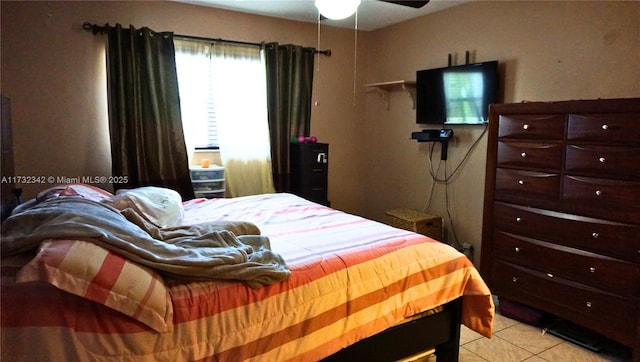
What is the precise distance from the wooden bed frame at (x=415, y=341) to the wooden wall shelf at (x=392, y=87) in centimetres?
242

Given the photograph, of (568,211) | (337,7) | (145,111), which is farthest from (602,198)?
(145,111)

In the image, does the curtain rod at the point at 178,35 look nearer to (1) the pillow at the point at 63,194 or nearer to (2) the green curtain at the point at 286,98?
(2) the green curtain at the point at 286,98

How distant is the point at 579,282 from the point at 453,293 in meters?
0.97

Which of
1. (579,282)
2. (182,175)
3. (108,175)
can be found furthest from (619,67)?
(108,175)

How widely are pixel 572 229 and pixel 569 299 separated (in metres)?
0.42

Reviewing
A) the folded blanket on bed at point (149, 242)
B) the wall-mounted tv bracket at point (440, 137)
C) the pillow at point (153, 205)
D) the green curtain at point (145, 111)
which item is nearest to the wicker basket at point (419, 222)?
the wall-mounted tv bracket at point (440, 137)

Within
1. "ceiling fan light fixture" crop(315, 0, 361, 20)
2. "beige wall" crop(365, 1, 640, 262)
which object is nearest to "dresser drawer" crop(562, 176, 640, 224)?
"beige wall" crop(365, 1, 640, 262)

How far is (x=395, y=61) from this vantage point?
4156 mm

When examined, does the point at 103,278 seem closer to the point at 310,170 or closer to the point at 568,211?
the point at 568,211

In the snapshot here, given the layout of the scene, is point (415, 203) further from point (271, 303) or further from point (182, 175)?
point (271, 303)

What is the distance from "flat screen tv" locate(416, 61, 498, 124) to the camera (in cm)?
324

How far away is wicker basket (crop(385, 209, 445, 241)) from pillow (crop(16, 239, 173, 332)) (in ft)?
8.52

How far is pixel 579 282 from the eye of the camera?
2.37 metres

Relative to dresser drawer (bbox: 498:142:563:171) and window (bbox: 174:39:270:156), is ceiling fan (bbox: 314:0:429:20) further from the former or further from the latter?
window (bbox: 174:39:270:156)
